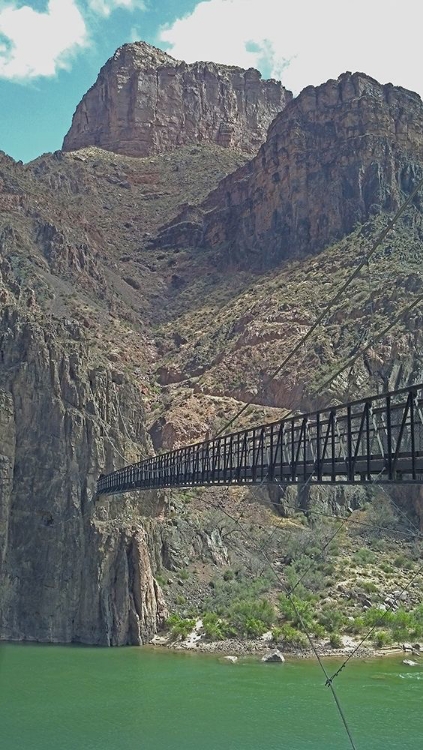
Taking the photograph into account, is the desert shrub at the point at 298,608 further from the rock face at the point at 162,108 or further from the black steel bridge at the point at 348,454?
the rock face at the point at 162,108

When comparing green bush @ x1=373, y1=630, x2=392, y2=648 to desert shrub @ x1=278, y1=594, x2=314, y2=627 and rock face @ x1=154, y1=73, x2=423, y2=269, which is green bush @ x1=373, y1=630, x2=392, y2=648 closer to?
desert shrub @ x1=278, y1=594, x2=314, y2=627

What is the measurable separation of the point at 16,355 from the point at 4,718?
1924 cm

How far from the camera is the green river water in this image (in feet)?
69.0

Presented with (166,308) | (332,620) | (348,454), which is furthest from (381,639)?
(166,308)

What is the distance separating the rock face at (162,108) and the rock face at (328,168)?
136ft

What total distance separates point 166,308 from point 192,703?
208ft

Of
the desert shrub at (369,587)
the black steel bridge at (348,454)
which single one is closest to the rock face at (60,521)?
the black steel bridge at (348,454)

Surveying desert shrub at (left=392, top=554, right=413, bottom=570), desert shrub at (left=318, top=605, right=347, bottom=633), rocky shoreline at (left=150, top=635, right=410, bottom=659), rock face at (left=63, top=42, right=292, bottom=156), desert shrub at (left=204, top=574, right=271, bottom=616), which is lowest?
rocky shoreline at (left=150, top=635, right=410, bottom=659)

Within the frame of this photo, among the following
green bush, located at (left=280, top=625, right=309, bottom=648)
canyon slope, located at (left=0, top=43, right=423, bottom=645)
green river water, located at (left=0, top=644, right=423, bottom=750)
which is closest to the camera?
green river water, located at (left=0, top=644, right=423, bottom=750)

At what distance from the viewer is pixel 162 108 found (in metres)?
128

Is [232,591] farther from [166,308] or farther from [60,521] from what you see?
[166,308]

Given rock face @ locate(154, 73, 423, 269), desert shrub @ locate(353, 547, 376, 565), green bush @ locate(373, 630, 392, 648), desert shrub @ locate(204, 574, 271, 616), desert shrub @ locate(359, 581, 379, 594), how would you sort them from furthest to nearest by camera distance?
rock face @ locate(154, 73, 423, 269), desert shrub @ locate(353, 547, 376, 565), desert shrub @ locate(359, 581, 379, 594), desert shrub @ locate(204, 574, 271, 616), green bush @ locate(373, 630, 392, 648)

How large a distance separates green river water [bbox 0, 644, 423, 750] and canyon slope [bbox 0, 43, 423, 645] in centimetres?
466

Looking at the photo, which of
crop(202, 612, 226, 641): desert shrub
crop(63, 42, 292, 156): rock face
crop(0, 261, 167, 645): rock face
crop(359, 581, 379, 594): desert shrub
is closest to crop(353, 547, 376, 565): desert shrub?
crop(359, 581, 379, 594): desert shrub
